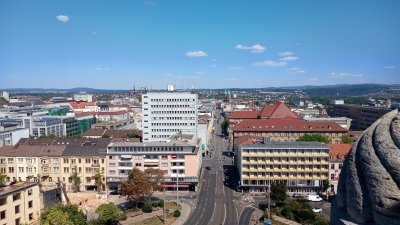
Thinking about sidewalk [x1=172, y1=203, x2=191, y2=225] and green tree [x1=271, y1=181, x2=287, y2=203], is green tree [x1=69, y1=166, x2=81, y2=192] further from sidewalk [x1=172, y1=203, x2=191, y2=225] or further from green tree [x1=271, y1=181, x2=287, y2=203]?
green tree [x1=271, y1=181, x2=287, y2=203]

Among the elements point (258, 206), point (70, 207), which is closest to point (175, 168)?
point (258, 206)

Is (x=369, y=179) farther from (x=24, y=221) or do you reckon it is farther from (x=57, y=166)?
(x=57, y=166)

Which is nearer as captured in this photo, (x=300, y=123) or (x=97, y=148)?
(x=97, y=148)

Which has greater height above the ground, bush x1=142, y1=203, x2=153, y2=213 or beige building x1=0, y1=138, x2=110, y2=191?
beige building x1=0, y1=138, x2=110, y2=191

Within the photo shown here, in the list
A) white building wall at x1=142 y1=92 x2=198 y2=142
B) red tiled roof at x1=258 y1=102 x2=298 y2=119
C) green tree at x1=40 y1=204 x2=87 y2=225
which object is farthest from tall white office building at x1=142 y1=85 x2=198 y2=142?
green tree at x1=40 y1=204 x2=87 y2=225

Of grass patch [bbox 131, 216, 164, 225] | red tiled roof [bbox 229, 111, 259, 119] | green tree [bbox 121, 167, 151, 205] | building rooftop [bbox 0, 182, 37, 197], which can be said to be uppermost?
red tiled roof [bbox 229, 111, 259, 119]

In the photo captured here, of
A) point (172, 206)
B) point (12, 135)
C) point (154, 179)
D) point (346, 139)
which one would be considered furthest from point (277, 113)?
point (12, 135)

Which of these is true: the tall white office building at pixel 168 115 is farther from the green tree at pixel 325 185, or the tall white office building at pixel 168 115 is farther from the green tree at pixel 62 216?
the green tree at pixel 62 216
